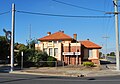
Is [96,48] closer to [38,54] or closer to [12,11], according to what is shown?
[38,54]

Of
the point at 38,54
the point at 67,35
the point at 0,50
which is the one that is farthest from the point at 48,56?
the point at 0,50

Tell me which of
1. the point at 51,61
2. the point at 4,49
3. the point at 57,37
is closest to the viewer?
the point at 51,61

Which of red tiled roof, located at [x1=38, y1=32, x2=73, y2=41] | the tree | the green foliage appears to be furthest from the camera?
the tree

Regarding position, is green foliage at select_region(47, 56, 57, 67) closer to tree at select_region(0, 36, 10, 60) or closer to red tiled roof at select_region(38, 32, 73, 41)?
red tiled roof at select_region(38, 32, 73, 41)

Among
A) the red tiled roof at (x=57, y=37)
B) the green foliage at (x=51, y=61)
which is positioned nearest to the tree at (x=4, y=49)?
the red tiled roof at (x=57, y=37)

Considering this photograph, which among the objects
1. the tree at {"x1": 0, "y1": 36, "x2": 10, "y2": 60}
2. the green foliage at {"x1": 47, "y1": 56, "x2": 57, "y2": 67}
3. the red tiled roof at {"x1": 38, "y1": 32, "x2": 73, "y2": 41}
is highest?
the red tiled roof at {"x1": 38, "y1": 32, "x2": 73, "y2": 41}

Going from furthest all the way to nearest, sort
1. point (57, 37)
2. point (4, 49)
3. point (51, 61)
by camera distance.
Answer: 1. point (4, 49)
2. point (57, 37)
3. point (51, 61)

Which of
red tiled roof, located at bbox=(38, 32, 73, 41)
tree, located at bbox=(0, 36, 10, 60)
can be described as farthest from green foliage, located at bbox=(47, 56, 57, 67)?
tree, located at bbox=(0, 36, 10, 60)

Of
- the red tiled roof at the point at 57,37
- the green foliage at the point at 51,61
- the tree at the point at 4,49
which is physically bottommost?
the green foliage at the point at 51,61

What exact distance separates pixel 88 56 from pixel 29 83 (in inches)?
1633

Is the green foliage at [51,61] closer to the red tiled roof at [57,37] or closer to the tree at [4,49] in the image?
the red tiled roof at [57,37]

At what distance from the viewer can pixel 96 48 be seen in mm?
61000

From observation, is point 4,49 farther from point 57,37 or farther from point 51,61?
point 51,61

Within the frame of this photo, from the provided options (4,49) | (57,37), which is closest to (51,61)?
(57,37)
